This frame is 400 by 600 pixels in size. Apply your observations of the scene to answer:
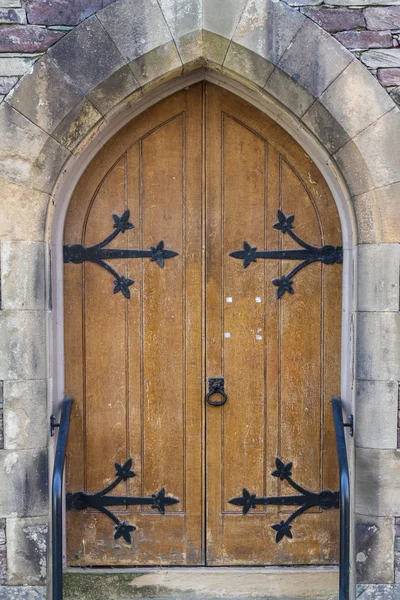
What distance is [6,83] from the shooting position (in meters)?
2.94

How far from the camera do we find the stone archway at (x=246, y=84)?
9.56ft

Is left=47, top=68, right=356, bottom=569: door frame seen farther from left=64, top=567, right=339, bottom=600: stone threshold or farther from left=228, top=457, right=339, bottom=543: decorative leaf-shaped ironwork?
left=64, top=567, right=339, bottom=600: stone threshold

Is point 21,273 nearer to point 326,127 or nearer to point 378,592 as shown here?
point 326,127

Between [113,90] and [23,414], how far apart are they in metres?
1.61

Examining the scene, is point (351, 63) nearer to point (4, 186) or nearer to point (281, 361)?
point (281, 361)

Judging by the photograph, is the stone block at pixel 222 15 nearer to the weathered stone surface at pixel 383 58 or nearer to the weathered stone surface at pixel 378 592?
the weathered stone surface at pixel 383 58

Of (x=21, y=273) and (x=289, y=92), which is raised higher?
(x=289, y=92)

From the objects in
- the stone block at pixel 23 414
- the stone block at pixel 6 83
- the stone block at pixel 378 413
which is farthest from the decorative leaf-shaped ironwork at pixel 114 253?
the stone block at pixel 378 413

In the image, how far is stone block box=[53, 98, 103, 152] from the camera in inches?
116

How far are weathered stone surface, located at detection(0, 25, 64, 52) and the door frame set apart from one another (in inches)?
18.1

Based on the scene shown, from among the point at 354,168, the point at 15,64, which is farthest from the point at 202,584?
the point at 15,64

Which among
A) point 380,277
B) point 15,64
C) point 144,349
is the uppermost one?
point 15,64

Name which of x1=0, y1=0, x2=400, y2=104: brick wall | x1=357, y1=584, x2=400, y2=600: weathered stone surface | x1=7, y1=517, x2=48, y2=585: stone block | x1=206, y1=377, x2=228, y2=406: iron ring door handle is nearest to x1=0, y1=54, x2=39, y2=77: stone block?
x1=0, y1=0, x2=400, y2=104: brick wall

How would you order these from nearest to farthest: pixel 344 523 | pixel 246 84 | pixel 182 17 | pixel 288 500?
pixel 344 523
pixel 182 17
pixel 246 84
pixel 288 500
